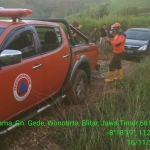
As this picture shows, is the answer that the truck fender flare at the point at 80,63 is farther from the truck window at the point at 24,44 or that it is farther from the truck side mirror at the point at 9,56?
the truck side mirror at the point at 9,56

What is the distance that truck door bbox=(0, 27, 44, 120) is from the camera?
2.74 m

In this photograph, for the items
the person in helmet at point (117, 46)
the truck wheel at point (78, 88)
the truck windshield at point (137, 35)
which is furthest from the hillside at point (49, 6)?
the truck wheel at point (78, 88)

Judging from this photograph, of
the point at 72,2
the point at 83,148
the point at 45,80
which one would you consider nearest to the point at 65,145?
the point at 83,148

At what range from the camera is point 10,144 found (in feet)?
10.6

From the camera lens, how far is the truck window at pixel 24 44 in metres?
3.05

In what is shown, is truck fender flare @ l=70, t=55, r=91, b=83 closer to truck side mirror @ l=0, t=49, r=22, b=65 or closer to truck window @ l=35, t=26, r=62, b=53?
truck window @ l=35, t=26, r=62, b=53

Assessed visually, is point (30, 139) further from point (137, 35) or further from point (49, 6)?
point (49, 6)

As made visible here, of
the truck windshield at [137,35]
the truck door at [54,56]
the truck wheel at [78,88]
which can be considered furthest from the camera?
the truck windshield at [137,35]

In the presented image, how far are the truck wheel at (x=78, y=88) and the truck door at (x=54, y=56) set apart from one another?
36 cm

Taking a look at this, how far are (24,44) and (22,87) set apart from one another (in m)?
0.63

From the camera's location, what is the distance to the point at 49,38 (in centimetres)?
400

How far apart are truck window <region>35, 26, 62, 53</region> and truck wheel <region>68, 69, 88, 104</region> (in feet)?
2.73

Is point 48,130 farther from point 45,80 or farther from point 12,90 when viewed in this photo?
point 12,90

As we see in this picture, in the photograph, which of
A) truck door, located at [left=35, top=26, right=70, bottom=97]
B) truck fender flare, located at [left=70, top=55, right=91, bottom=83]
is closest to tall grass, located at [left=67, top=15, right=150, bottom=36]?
truck fender flare, located at [left=70, top=55, right=91, bottom=83]
